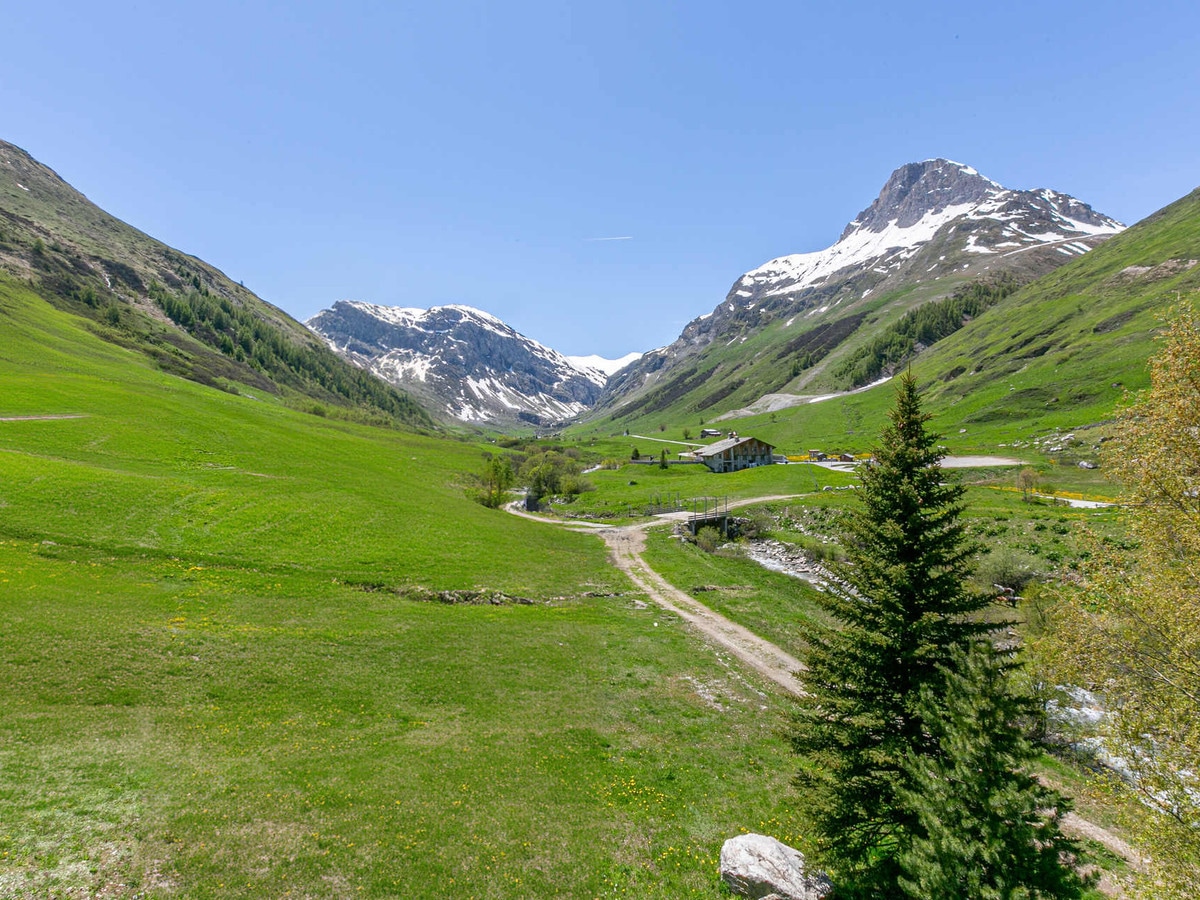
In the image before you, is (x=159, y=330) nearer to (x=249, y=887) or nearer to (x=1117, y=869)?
(x=249, y=887)

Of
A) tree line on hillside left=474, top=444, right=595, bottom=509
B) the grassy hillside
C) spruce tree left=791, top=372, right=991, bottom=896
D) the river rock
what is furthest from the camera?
tree line on hillside left=474, top=444, right=595, bottom=509

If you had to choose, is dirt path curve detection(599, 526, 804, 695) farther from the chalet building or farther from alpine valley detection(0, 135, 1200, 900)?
the chalet building

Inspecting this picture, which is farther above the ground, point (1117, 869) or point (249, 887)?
point (1117, 869)

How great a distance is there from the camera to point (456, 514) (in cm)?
5731

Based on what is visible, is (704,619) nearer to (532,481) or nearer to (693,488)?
(693,488)

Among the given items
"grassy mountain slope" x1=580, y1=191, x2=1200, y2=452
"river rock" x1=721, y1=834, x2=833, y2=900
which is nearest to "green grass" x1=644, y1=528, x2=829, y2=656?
"river rock" x1=721, y1=834, x2=833, y2=900

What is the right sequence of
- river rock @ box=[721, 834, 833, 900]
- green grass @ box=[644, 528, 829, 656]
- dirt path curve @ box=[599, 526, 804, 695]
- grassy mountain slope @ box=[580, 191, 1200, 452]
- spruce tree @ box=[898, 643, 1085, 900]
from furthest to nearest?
grassy mountain slope @ box=[580, 191, 1200, 452] → green grass @ box=[644, 528, 829, 656] → dirt path curve @ box=[599, 526, 804, 695] → river rock @ box=[721, 834, 833, 900] → spruce tree @ box=[898, 643, 1085, 900]

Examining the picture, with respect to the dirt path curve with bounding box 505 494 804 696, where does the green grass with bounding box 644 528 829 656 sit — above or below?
above

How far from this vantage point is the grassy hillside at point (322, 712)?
547 inches

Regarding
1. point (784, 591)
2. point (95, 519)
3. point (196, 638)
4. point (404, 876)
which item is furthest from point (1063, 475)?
point (95, 519)

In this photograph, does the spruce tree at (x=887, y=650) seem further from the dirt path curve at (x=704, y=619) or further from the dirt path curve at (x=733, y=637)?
the dirt path curve at (x=704, y=619)

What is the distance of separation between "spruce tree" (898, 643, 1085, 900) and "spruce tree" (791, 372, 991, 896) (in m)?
0.92

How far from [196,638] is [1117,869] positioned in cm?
3787

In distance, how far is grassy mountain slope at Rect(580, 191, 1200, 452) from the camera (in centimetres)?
10894
